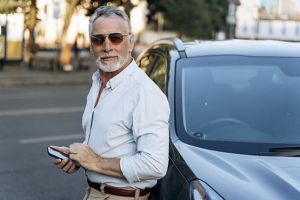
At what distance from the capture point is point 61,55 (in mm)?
24547

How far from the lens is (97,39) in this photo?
9.05 ft

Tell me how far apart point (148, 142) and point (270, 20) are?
105ft

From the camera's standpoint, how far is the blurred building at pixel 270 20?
99.8 ft

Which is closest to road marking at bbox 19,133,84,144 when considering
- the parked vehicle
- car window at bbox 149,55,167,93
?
the parked vehicle

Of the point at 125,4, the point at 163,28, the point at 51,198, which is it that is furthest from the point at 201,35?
the point at 51,198

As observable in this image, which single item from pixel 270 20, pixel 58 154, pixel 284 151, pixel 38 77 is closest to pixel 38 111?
pixel 38 77

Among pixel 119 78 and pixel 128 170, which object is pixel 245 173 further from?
pixel 119 78

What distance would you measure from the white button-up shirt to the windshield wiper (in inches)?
33.6

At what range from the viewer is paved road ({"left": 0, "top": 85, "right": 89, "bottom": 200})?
262 inches

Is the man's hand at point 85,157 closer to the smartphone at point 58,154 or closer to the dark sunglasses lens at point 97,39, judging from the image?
the smartphone at point 58,154

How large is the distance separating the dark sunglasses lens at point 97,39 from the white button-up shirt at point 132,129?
17 cm

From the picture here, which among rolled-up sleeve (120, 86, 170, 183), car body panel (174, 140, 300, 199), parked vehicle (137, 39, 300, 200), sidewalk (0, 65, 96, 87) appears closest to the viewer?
rolled-up sleeve (120, 86, 170, 183)

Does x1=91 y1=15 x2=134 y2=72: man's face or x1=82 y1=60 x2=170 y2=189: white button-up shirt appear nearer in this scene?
x1=82 y1=60 x2=170 y2=189: white button-up shirt

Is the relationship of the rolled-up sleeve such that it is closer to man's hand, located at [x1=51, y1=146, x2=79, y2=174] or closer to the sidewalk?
man's hand, located at [x1=51, y1=146, x2=79, y2=174]
